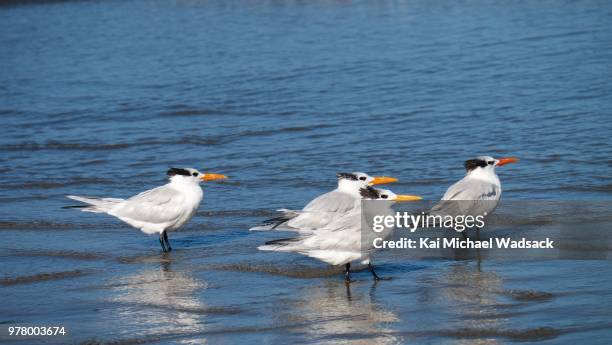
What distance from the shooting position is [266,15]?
2598cm

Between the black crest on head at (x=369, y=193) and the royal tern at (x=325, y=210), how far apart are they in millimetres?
104

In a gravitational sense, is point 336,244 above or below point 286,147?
below

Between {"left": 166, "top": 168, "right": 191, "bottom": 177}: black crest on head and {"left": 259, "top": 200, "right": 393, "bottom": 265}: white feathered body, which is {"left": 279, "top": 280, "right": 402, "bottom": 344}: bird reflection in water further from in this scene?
{"left": 166, "top": 168, "right": 191, "bottom": 177}: black crest on head

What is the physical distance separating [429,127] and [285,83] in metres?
4.48

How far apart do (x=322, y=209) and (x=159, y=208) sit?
60.0 inches

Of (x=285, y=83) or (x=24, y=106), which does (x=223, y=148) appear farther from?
(x=24, y=106)

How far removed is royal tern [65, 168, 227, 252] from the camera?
899cm

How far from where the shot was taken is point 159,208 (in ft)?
29.6

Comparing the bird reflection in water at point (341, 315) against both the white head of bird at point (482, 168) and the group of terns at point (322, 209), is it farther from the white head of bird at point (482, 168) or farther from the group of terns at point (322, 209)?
the white head of bird at point (482, 168)

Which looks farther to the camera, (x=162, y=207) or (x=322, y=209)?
(x=162, y=207)

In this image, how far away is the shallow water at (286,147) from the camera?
688 cm

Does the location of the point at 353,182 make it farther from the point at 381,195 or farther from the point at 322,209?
the point at 381,195

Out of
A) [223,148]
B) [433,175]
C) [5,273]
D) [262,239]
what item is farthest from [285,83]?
[5,273]

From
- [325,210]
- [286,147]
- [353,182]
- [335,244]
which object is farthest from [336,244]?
[286,147]
